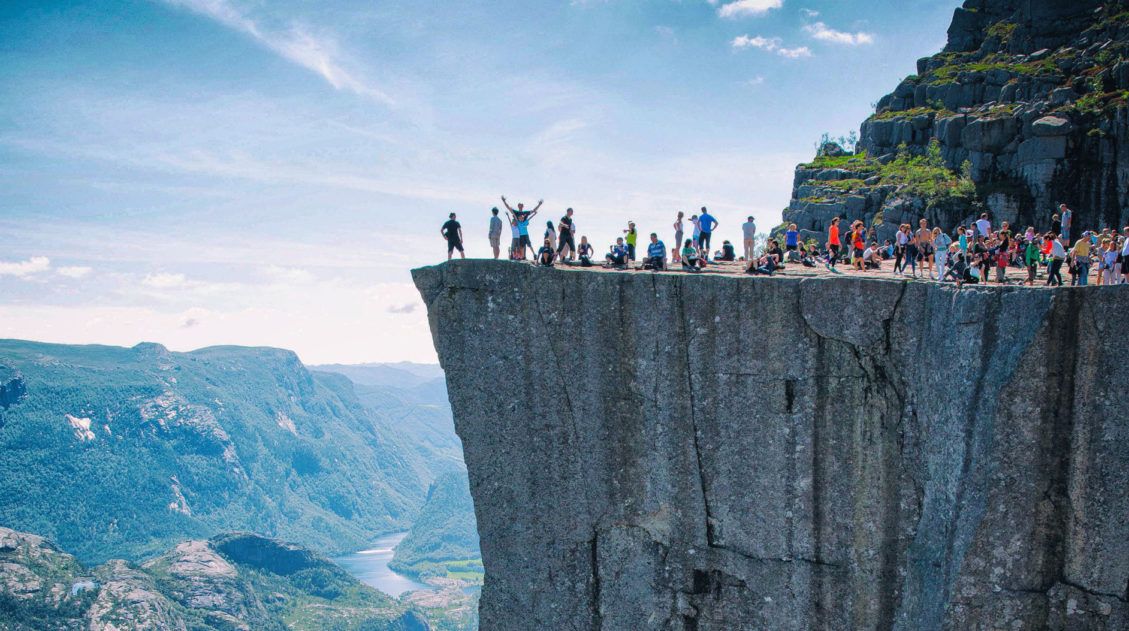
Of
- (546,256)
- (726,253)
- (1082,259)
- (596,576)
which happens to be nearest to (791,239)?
(726,253)

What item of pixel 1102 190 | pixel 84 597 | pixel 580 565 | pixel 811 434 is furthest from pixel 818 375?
pixel 84 597

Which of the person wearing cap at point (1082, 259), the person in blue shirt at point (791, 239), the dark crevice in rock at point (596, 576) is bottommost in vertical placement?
the dark crevice in rock at point (596, 576)

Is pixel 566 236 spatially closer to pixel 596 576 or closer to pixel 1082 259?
pixel 596 576

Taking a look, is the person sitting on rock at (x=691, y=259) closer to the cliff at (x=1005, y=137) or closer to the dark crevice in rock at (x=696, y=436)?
the dark crevice in rock at (x=696, y=436)

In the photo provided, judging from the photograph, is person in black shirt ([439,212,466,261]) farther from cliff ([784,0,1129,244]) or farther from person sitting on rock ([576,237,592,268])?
cliff ([784,0,1129,244])

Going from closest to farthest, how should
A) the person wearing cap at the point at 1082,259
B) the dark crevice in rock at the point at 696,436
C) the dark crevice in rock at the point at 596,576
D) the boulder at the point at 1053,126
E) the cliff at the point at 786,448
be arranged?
the cliff at the point at 786,448 < the person wearing cap at the point at 1082,259 < the dark crevice in rock at the point at 696,436 < the dark crevice in rock at the point at 596,576 < the boulder at the point at 1053,126

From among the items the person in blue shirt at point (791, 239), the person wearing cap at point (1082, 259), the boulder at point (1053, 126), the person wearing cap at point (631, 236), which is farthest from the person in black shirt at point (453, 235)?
the boulder at point (1053, 126)

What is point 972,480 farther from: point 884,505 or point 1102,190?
point 1102,190
